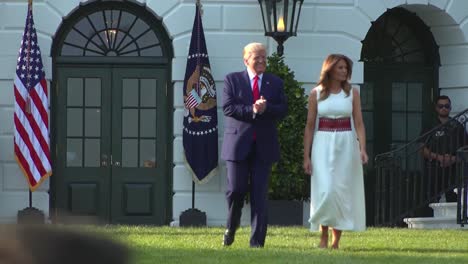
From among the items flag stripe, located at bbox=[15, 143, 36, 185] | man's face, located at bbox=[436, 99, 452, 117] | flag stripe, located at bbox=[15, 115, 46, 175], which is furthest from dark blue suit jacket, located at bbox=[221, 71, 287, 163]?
man's face, located at bbox=[436, 99, 452, 117]

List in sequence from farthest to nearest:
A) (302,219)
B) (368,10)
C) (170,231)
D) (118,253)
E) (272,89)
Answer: (368,10)
(302,219)
(170,231)
(272,89)
(118,253)

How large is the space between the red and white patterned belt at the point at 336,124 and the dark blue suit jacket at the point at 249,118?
13.7 inches

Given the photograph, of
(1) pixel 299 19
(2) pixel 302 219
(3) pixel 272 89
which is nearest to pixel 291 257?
(3) pixel 272 89

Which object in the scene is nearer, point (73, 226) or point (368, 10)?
point (73, 226)

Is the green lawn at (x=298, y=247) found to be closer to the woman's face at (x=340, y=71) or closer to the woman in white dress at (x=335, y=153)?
the woman in white dress at (x=335, y=153)

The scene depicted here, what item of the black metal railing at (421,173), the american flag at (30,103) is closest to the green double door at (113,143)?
the american flag at (30,103)

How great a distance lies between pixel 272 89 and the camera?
884 centimetres

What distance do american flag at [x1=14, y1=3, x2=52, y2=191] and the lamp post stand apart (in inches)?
122

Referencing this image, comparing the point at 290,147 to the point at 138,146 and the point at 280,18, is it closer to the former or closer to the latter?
the point at 280,18

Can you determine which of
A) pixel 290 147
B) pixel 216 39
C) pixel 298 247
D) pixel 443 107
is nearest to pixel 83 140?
pixel 216 39

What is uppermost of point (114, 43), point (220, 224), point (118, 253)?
point (114, 43)

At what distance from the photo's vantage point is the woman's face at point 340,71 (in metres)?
8.88

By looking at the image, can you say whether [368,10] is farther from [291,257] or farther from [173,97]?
[291,257]

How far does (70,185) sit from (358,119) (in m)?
7.31
